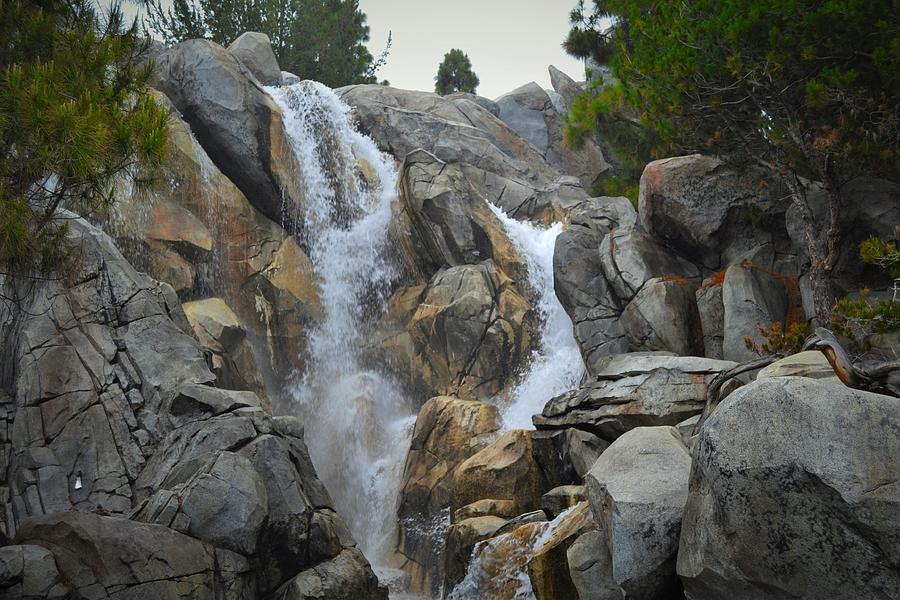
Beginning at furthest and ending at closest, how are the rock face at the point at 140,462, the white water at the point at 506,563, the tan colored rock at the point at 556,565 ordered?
the white water at the point at 506,563
the tan colored rock at the point at 556,565
the rock face at the point at 140,462

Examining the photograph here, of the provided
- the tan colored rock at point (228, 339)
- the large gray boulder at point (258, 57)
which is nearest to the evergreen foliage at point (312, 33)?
the large gray boulder at point (258, 57)

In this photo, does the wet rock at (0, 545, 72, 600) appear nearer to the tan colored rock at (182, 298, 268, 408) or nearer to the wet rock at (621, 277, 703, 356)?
the tan colored rock at (182, 298, 268, 408)

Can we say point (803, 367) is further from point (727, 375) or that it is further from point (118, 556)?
point (118, 556)

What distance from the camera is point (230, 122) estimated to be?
25.7 m

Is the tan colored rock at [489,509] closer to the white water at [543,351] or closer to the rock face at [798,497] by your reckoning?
the white water at [543,351]

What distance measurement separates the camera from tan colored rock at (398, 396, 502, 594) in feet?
58.0

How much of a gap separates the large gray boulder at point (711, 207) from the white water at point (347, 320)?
939 centimetres

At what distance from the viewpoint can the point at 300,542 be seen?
13070mm

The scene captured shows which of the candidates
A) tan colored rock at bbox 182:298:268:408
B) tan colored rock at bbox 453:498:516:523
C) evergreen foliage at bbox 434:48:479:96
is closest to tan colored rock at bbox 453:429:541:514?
tan colored rock at bbox 453:498:516:523

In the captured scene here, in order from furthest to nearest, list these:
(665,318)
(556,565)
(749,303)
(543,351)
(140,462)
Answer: (543,351)
(665,318)
(749,303)
(140,462)
(556,565)

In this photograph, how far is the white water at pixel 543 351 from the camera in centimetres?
2192

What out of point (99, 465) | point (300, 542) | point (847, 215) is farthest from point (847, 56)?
point (99, 465)

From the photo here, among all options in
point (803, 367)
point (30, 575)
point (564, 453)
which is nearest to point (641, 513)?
point (803, 367)

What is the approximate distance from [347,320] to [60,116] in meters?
16.4
